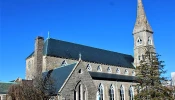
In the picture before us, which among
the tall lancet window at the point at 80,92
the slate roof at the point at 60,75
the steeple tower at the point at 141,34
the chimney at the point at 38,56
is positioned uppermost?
the steeple tower at the point at 141,34

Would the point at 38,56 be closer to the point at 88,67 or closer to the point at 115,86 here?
the point at 88,67

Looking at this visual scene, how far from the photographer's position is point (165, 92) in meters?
A: 30.4

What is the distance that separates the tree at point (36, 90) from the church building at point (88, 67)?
3.47 feet

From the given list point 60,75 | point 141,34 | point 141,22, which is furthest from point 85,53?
point 141,22

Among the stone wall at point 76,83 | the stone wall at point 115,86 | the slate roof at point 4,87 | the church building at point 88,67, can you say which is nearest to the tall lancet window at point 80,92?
the church building at point 88,67

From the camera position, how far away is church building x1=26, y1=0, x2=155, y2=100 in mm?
29406

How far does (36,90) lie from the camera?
84.6ft

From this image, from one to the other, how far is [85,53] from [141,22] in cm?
1893

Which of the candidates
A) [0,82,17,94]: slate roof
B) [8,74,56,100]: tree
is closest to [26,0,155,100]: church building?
[8,74,56,100]: tree

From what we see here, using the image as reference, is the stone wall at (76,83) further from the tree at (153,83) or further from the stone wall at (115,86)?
the stone wall at (115,86)

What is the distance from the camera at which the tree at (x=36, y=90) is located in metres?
25.6

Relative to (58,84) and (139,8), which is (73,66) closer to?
(58,84)

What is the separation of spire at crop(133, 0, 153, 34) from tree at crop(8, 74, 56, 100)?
35913 mm

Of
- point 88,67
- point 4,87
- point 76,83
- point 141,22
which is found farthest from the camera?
point 141,22
